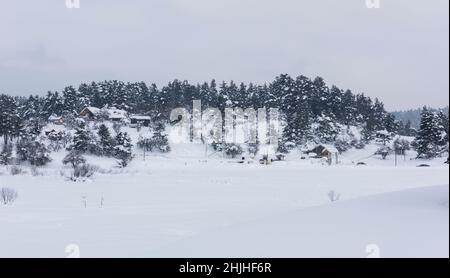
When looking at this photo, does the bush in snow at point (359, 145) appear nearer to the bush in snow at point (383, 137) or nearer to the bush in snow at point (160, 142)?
the bush in snow at point (383, 137)

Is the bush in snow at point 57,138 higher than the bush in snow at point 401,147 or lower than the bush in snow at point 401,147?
higher

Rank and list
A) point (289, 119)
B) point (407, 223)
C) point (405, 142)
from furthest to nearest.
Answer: point (289, 119) < point (405, 142) < point (407, 223)

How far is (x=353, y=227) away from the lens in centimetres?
603

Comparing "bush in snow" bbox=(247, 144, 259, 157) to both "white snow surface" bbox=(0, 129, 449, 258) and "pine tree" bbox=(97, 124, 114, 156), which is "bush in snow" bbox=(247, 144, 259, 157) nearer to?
"pine tree" bbox=(97, 124, 114, 156)

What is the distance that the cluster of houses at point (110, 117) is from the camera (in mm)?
83625

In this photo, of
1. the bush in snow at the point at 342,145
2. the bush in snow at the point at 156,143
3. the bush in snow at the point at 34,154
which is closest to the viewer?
the bush in snow at the point at 34,154

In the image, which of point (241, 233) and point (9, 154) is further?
point (9, 154)

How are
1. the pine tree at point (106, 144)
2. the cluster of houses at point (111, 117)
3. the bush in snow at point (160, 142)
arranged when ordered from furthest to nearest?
the cluster of houses at point (111, 117) < the bush in snow at point (160, 142) < the pine tree at point (106, 144)

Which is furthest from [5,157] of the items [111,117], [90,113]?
[111,117]

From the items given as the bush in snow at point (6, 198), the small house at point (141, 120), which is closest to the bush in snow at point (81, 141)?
the small house at point (141, 120)

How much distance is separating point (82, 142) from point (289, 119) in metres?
38.9

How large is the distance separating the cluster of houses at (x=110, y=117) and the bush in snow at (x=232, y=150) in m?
21.0
